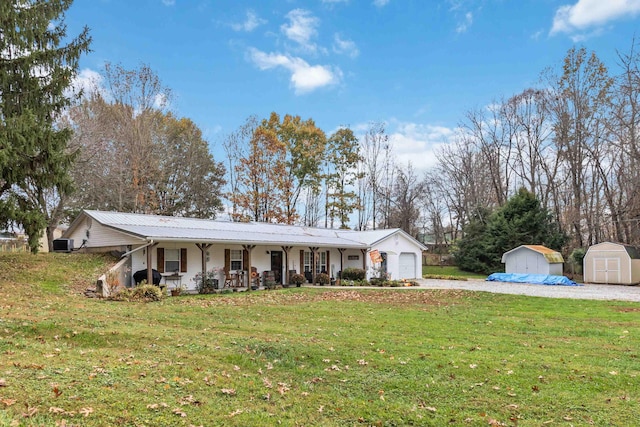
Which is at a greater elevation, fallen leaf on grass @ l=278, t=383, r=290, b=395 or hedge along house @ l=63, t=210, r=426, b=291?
hedge along house @ l=63, t=210, r=426, b=291

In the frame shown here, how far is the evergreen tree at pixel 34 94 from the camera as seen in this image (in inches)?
481

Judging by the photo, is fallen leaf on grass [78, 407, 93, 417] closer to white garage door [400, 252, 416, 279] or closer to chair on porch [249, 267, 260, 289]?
chair on porch [249, 267, 260, 289]

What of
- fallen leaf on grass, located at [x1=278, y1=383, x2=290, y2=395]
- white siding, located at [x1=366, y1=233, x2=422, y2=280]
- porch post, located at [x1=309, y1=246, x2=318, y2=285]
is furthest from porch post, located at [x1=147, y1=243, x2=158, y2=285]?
white siding, located at [x1=366, y1=233, x2=422, y2=280]

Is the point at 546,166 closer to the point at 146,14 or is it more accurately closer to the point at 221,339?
the point at 146,14

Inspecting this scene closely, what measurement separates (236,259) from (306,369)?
15166 millimetres

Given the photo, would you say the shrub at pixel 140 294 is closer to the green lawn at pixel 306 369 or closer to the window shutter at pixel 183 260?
the green lawn at pixel 306 369

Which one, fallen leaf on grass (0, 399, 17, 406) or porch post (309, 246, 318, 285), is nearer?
fallen leaf on grass (0, 399, 17, 406)

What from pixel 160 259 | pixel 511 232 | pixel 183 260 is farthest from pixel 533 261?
pixel 160 259

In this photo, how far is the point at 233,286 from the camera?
764 inches

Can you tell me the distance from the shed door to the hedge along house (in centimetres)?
1064

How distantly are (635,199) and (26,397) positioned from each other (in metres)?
29.1

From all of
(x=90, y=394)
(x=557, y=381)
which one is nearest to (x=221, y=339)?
(x=90, y=394)

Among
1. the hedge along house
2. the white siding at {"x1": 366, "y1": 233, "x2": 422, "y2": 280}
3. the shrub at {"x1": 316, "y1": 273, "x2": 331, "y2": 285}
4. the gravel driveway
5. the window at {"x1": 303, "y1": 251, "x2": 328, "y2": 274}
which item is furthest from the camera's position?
the white siding at {"x1": 366, "y1": 233, "x2": 422, "y2": 280}

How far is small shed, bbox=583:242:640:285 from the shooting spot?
959 inches
